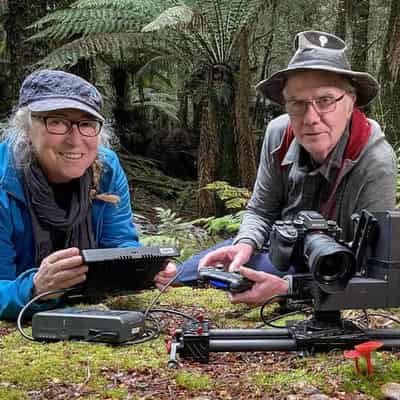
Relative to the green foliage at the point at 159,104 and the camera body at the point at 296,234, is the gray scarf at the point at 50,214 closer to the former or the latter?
the camera body at the point at 296,234

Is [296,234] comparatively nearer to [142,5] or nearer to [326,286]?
[326,286]

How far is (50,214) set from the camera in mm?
→ 2055

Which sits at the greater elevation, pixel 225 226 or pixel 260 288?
pixel 260 288

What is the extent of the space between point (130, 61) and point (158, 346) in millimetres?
7799

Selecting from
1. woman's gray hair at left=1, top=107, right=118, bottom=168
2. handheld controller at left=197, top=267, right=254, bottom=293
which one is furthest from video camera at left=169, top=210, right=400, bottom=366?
woman's gray hair at left=1, top=107, right=118, bottom=168

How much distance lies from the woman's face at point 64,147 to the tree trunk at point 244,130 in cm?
432

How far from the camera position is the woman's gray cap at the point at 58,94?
1.99 metres

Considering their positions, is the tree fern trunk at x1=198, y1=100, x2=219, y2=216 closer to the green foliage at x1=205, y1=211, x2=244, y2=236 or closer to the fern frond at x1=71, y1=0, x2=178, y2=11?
the fern frond at x1=71, y1=0, x2=178, y2=11

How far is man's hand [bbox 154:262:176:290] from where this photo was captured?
2.06 metres

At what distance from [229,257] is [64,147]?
0.69 metres

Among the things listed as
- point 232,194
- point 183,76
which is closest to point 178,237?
point 232,194

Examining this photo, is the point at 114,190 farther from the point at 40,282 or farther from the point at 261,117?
the point at 261,117

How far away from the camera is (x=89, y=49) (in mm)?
6109

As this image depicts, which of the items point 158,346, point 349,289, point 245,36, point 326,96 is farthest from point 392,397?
point 245,36
